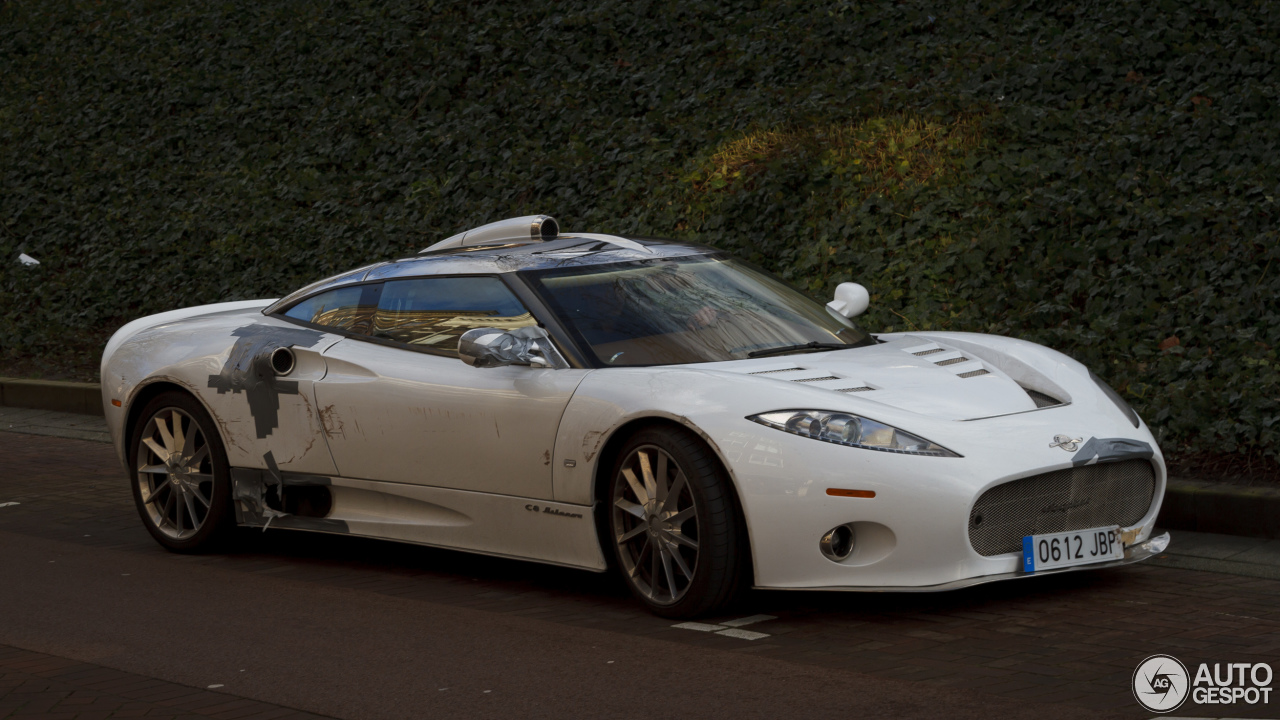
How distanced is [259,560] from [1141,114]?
6.72 metres

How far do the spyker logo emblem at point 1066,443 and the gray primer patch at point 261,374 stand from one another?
330 cm

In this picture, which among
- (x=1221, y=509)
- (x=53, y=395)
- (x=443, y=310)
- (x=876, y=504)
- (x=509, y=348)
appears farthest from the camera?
(x=53, y=395)

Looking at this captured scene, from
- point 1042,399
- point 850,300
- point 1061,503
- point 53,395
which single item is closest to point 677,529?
point 1061,503

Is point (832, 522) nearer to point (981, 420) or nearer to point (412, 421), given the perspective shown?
point (981, 420)

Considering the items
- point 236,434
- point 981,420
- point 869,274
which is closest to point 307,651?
point 236,434

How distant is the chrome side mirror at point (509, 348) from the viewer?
5.82 metres

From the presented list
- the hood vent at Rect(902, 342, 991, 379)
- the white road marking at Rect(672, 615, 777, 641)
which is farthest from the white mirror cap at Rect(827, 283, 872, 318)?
the white road marking at Rect(672, 615, 777, 641)

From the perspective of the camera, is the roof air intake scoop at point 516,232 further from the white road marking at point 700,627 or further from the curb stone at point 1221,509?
the curb stone at point 1221,509

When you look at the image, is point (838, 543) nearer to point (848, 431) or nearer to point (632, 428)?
point (848, 431)

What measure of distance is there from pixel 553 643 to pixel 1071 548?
188cm

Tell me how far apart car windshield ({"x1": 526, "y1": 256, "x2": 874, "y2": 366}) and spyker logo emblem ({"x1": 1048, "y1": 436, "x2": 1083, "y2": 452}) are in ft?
3.81

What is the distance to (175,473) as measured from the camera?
23.5 ft

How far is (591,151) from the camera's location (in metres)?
13.5

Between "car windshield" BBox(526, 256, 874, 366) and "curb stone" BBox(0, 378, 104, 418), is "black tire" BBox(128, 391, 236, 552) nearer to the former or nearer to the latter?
"car windshield" BBox(526, 256, 874, 366)
